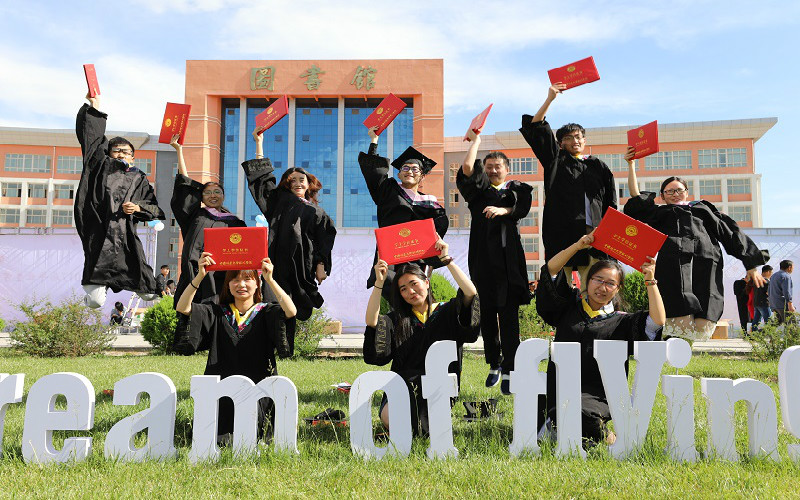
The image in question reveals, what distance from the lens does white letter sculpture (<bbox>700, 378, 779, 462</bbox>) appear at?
2.97 meters

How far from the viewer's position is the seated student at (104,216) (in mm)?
5086

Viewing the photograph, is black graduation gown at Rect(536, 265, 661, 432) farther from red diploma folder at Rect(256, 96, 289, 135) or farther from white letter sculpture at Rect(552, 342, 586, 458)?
red diploma folder at Rect(256, 96, 289, 135)

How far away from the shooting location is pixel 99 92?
5211 mm

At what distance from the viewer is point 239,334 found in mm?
3775

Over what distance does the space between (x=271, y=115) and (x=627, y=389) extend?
162 inches

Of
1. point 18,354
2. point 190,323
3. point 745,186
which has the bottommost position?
point 18,354

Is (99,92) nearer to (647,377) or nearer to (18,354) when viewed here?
(647,377)

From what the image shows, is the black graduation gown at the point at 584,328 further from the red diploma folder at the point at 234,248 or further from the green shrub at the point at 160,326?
the green shrub at the point at 160,326

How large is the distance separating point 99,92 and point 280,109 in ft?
5.10

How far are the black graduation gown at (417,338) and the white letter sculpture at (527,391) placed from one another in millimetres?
646

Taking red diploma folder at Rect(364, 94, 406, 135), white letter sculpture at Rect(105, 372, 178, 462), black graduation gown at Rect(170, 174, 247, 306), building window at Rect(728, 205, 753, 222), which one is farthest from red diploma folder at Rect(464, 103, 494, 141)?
building window at Rect(728, 205, 753, 222)

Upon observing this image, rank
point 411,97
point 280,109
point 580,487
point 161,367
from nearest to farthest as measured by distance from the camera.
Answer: point 580,487 → point 280,109 → point 161,367 → point 411,97

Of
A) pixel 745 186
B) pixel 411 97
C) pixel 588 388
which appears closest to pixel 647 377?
pixel 588 388

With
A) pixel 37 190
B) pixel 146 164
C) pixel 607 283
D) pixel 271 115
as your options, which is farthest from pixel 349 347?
pixel 37 190
